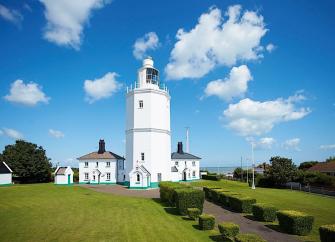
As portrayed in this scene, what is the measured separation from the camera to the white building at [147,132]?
42469 millimetres

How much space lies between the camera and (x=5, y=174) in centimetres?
4828

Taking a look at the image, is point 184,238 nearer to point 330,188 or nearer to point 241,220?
point 241,220

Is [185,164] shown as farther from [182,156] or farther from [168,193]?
[168,193]

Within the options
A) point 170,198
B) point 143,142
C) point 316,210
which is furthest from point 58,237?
point 143,142

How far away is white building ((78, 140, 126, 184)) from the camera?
51.7m

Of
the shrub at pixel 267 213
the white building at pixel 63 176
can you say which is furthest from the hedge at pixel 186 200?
the white building at pixel 63 176

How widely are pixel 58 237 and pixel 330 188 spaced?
3548cm

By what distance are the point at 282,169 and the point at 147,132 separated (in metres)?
22.0

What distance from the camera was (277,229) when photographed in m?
16.0

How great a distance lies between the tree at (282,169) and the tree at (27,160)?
42190 mm

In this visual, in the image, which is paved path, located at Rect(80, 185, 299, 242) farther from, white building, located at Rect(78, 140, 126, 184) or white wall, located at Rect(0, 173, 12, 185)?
white wall, located at Rect(0, 173, 12, 185)

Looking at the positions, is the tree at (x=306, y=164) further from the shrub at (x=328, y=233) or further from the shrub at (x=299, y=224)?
the shrub at (x=328, y=233)

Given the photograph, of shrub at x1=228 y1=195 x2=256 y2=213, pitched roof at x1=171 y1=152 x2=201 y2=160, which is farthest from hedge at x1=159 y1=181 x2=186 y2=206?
pitched roof at x1=171 y1=152 x2=201 y2=160

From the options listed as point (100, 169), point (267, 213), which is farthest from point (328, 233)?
point (100, 169)
